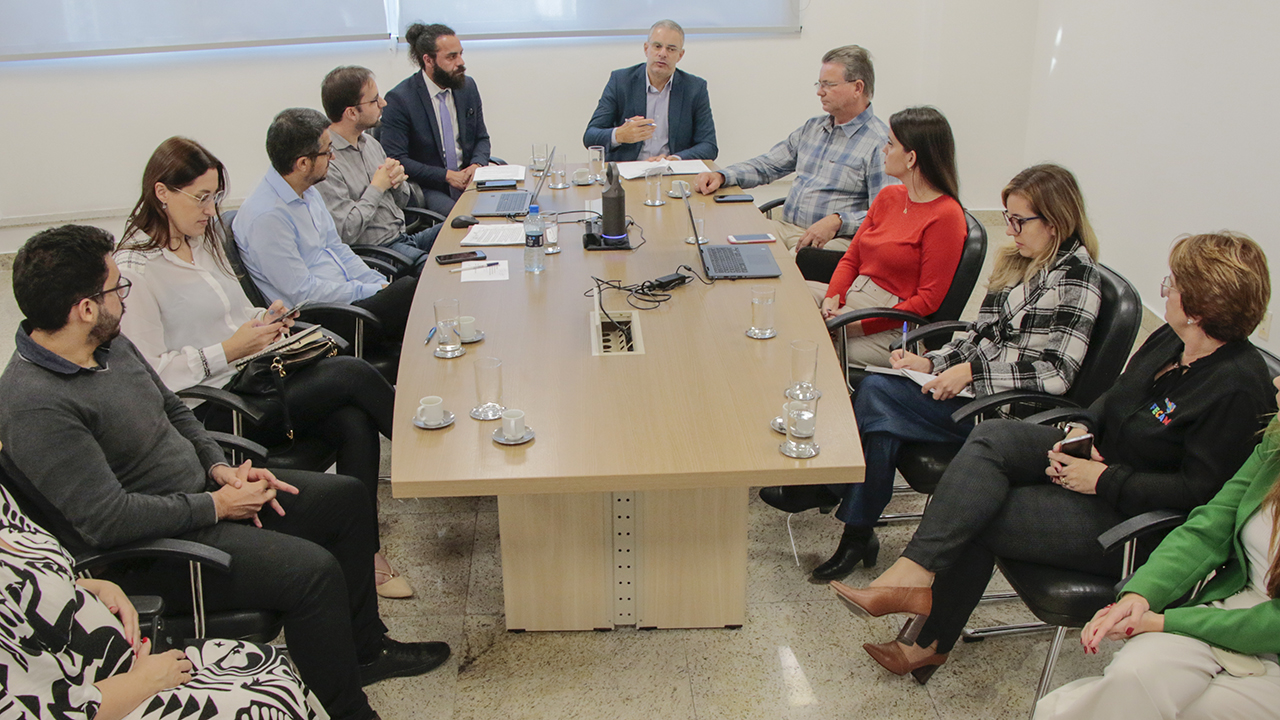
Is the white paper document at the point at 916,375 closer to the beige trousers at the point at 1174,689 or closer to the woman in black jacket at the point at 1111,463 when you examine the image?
the woman in black jacket at the point at 1111,463

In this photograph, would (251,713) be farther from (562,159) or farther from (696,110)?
(696,110)

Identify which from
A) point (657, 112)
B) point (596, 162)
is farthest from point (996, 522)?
point (657, 112)

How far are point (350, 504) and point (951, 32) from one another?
4.93m

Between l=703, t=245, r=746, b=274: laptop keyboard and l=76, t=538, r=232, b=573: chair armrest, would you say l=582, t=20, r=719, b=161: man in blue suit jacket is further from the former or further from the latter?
l=76, t=538, r=232, b=573: chair armrest

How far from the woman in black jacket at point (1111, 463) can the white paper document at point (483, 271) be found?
1.64m

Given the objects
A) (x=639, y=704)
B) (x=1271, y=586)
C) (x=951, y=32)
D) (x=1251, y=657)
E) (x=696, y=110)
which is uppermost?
(x=951, y=32)

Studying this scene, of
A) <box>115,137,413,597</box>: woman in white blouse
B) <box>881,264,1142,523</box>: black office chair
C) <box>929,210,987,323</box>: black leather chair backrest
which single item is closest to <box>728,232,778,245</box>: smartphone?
<box>929,210,987,323</box>: black leather chair backrest

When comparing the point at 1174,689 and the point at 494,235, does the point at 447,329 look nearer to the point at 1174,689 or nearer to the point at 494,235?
the point at 494,235

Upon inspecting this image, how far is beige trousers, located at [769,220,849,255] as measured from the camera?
13.0ft

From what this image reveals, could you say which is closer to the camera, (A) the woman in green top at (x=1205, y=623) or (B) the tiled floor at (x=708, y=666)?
(A) the woman in green top at (x=1205, y=623)

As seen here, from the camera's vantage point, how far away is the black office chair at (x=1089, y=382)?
8.04ft

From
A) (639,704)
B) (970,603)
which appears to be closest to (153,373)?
(639,704)

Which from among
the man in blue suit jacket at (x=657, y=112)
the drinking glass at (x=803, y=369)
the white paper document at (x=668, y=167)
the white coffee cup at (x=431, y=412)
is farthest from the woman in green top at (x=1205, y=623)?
the man in blue suit jacket at (x=657, y=112)

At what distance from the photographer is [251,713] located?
5.74 ft
